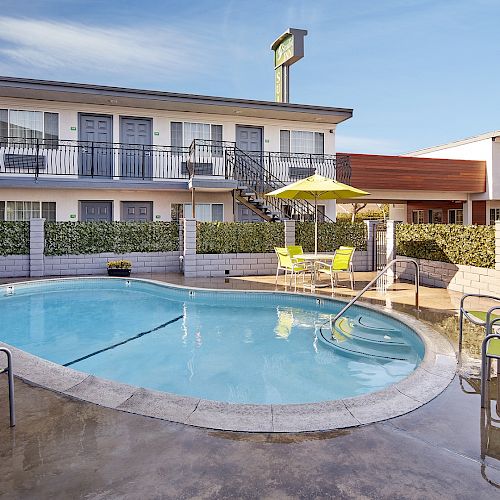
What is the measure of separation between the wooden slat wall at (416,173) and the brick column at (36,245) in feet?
43.7

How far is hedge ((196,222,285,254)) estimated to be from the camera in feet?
46.6

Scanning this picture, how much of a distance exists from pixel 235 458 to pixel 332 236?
12.6 meters

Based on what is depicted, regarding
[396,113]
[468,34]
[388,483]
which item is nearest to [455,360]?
[388,483]

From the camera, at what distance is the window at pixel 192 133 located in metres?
18.1

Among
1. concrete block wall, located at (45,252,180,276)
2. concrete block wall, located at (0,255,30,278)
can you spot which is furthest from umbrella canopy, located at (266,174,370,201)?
concrete block wall, located at (0,255,30,278)

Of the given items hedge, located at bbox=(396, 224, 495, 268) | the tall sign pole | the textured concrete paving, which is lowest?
the textured concrete paving

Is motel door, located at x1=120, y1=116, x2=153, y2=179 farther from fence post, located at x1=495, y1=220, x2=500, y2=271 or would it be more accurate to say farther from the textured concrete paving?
the textured concrete paving

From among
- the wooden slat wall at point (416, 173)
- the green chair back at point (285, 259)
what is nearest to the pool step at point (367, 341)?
the green chair back at point (285, 259)

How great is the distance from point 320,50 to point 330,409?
78.5 feet

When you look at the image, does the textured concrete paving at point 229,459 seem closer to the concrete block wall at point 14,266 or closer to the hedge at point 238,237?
the hedge at point 238,237

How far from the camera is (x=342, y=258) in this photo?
1139 cm

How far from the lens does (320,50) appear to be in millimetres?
24203

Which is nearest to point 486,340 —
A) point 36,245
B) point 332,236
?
point 332,236

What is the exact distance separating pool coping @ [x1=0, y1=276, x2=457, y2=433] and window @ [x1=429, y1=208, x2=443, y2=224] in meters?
25.4
